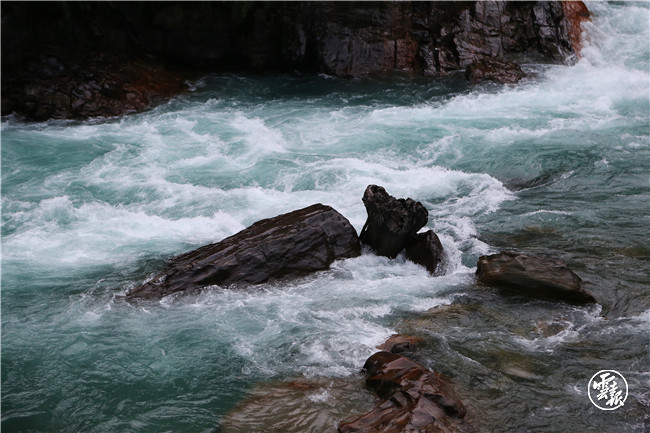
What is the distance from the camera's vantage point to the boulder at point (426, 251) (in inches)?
346

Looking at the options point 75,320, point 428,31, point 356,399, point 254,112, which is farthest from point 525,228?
point 428,31

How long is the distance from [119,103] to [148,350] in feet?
34.2

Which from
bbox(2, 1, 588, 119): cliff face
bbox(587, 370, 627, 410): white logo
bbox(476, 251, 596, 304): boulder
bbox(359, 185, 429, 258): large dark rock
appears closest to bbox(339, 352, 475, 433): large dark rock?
bbox(587, 370, 627, 410): white logo

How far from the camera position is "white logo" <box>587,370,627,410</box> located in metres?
6.10

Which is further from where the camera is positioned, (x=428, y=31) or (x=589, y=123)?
(x=428, y=31)

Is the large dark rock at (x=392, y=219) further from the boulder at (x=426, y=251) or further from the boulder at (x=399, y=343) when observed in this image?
the boulder at (x=399, y=343)

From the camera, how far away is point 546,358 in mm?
6785

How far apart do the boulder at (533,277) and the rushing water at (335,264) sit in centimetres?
19

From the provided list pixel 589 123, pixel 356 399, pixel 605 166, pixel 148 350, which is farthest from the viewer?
pixel 589 123

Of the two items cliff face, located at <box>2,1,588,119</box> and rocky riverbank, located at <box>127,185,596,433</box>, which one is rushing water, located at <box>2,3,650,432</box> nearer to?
rocky riverbank, located at <box>127,185,596,433</box>

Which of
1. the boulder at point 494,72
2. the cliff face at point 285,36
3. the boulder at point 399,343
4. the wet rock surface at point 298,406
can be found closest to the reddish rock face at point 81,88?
the cliff face at point 285,36

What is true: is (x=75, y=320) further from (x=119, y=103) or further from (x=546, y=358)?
(x=119, y=103)

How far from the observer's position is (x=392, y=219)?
29.3 ft

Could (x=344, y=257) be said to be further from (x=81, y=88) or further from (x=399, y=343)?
(x=81, y=88)
